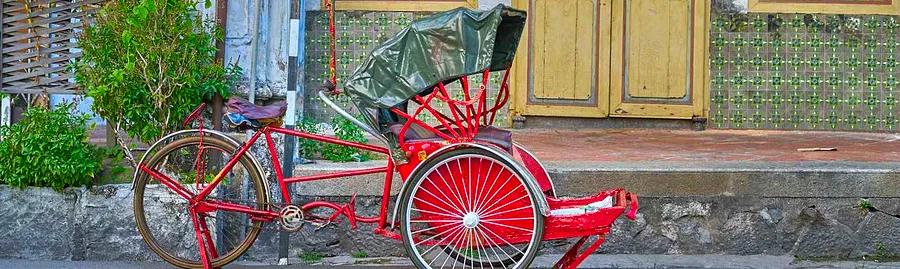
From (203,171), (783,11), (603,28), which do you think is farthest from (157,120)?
(783,11)

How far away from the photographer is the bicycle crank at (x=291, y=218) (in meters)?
5.79

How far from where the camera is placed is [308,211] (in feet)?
19.2

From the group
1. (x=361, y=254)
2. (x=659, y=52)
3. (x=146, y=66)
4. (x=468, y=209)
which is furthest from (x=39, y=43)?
(x=659, y=52)

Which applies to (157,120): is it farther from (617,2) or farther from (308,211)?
(617,2)

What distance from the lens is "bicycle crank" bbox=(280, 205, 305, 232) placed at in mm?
5793

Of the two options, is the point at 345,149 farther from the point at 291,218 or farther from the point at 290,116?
the point at 291,218

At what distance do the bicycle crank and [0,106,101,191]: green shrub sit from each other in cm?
161

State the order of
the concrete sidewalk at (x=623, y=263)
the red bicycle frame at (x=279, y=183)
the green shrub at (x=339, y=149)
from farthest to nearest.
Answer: the green shrub at (x=339, y=149) → the concrete sidewalk at (x=623, y=263) → the red bicycle frame at (x=279, y=183)

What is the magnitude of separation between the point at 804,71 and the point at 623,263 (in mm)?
3907

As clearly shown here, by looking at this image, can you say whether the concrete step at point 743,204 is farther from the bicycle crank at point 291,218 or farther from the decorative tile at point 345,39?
the decorative tile at point 345,39

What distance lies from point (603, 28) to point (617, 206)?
4.48 meters

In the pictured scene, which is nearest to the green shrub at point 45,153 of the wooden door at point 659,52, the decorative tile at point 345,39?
the decorative tile at point 345,39

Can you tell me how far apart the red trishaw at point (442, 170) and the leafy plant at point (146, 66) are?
82 cm

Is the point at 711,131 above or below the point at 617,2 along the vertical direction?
below
